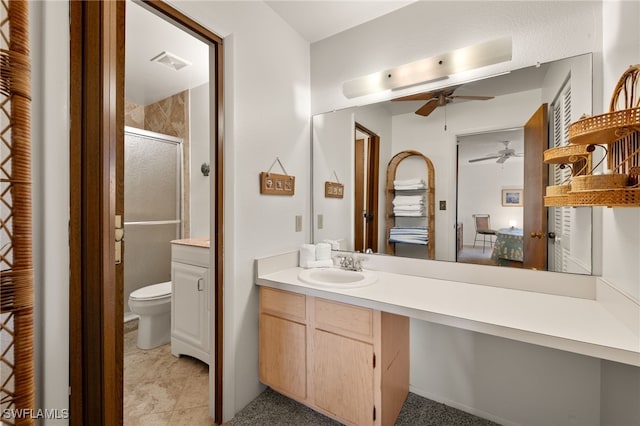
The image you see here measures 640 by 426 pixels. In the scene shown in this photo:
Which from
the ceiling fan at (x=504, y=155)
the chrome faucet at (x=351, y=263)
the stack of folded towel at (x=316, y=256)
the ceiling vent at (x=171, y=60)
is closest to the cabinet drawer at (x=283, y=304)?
the stack of folded towel at (x=316, y=256)

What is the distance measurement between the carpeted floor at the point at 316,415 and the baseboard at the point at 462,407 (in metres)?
0.02

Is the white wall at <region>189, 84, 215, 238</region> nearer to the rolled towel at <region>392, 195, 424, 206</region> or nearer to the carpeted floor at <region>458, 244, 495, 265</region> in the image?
the rolled towel at <region>392, 195, 424, 206</region>

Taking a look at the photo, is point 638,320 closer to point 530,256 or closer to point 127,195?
point 530,256

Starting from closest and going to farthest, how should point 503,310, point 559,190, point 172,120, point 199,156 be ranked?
point 559,190
point 503,310
point 199,156
point 172,120

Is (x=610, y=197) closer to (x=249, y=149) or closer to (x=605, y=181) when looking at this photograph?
(x=605, y=181)

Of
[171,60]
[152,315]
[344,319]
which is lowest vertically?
[152,315]

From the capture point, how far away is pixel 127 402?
66.8 inches

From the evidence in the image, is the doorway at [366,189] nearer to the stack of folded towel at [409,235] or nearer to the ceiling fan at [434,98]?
the stack of folded towel at [409,235]

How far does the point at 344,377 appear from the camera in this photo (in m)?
1.43

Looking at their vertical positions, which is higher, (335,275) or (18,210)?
(18,210)

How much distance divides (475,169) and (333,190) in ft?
3.18

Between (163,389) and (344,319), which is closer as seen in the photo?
(344,319)

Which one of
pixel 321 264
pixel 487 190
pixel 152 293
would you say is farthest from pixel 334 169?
pixel 152 293

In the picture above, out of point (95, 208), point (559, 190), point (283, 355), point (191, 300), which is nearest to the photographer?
point (95, 208)
